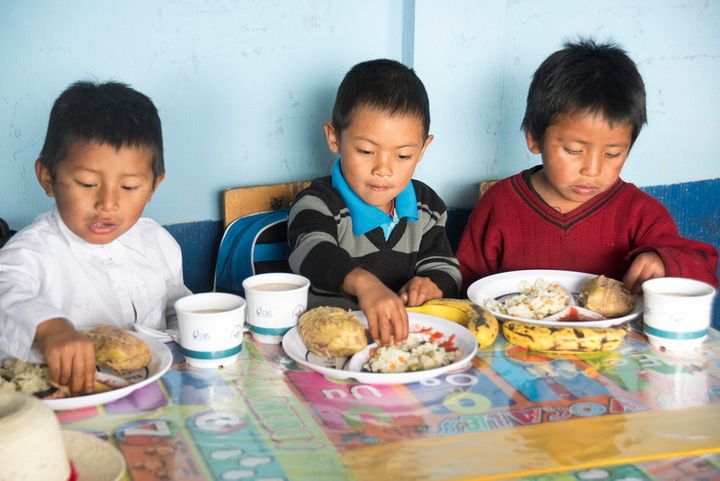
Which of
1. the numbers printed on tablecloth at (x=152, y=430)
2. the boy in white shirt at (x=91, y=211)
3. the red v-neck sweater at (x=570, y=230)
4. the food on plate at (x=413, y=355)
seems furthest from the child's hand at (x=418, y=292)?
the numbers printed on tablecloth at (x=152, y=430)

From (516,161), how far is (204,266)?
4.11ft

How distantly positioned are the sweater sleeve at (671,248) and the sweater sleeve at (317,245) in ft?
2.51

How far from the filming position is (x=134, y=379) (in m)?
1.52

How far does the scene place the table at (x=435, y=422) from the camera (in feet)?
4.05

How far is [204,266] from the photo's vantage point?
9.29 ft

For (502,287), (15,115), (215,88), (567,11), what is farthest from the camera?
(567,11)

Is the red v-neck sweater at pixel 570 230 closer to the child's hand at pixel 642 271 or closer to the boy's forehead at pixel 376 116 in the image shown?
the child's hand at pixel 642 271

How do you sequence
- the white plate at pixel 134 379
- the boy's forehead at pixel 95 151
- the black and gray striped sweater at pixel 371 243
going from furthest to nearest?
the black and gray striped sweater at pixel 371 243 → the boy's forehead at pixel 95 151 → the white plate at pixel 134 379

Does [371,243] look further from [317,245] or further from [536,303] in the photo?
[536,303]

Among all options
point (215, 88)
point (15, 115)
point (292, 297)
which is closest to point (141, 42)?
point (215, 88)

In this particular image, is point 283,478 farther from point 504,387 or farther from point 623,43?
point 623,43

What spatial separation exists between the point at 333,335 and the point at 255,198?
125 cm

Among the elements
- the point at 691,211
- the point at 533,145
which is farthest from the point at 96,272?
the point at 691,211

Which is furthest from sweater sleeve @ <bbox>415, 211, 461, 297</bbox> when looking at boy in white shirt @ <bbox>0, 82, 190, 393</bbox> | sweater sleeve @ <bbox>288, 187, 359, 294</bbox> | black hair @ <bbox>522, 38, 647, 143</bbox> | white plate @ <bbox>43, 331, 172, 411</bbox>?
white plate @ <bbox>43, 331, 172, 411</bbox>
